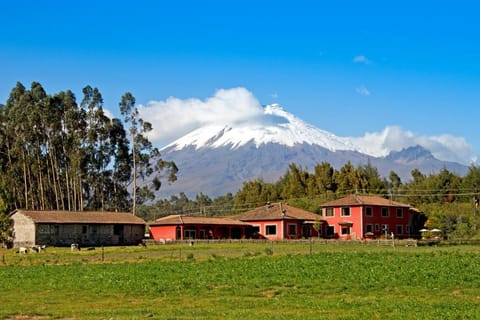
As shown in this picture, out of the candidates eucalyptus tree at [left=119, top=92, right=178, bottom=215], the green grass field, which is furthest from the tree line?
the green grass field

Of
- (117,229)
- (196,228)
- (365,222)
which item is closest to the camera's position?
(117,229)

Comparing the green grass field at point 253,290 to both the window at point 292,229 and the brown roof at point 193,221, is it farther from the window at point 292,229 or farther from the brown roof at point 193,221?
the window at point 292,229

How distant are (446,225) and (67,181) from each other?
4705cm

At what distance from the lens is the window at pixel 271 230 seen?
84025 mm

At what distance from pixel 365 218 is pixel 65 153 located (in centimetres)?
3901

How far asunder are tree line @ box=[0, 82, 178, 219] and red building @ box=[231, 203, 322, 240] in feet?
47.2

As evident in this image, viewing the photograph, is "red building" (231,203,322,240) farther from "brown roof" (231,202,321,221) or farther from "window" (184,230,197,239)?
"window" (184,230,197,239)

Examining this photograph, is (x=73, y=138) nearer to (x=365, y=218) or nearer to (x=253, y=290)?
(x=365, y=218)

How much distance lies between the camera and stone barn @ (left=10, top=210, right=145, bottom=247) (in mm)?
71438

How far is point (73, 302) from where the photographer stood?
932 inches

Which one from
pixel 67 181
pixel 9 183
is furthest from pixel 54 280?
pixel 9 183

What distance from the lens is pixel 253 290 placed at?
2541 cm

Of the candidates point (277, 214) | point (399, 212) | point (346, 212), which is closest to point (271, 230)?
point (277, 214)

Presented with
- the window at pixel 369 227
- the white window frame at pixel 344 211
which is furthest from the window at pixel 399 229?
the white window frame at pixel 344 211
